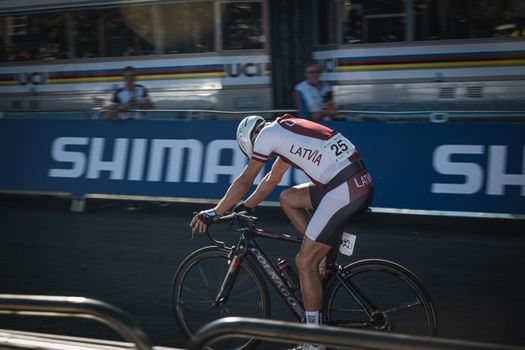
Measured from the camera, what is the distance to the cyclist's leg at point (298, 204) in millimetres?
5105

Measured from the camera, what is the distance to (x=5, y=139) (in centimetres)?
1148

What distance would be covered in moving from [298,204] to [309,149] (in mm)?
434

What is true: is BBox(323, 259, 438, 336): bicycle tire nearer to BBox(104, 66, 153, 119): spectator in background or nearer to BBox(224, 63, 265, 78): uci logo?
BBox(104, 66, 153, 119): spectator in background

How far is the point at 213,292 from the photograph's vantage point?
17.6ft

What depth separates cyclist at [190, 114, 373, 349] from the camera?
15.9 ft

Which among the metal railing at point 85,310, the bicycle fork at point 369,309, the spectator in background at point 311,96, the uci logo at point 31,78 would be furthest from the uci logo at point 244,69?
the metal railing at point 85,310

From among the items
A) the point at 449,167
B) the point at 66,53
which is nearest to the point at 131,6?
the point at 66,53

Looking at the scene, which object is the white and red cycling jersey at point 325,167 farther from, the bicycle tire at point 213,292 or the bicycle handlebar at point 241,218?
the bicycle tire at point 213,292

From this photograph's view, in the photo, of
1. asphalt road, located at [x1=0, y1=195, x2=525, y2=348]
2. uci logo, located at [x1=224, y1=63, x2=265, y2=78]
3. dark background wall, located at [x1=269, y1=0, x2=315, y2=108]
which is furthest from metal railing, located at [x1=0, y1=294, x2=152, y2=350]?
uci logo, located at [x1=224, y1=63, x2=265, y2=78]

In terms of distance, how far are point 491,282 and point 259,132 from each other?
3.19 metres

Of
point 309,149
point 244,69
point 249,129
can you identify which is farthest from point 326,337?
point 244,69

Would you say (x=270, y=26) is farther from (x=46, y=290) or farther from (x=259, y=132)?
(x=259, y=132)

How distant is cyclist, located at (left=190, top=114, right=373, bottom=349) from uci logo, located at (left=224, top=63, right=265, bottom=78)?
9812mm

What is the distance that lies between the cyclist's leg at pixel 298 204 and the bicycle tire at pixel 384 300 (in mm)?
463
